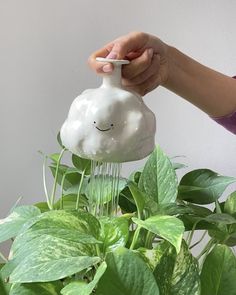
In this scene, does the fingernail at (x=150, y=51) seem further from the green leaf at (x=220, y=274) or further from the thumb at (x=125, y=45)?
the green leaf at (x=220, y=274)

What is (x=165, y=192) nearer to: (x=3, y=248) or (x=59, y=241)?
(x=59, y=241)

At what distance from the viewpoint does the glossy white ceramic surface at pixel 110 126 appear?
512 millimetres

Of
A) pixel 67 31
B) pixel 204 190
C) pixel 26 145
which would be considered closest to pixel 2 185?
pixel 26 145

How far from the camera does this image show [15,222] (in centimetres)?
62

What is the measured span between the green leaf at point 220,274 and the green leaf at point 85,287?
0.14m

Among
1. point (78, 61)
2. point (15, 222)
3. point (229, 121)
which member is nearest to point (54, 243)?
point (15, 222)

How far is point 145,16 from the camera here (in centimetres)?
115

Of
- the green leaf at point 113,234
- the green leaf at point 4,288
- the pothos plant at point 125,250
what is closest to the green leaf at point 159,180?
the pothos plant at point 125,250

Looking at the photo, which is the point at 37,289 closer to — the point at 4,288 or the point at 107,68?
the point at 4,288

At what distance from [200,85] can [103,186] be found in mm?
270

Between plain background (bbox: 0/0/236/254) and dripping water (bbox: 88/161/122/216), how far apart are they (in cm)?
55

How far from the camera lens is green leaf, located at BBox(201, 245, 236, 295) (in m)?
0.53

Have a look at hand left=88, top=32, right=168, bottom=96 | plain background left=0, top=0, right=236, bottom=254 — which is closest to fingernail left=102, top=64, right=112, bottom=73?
hand left=88, top=32, right=168, bottom=96

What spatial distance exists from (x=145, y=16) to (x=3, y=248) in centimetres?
67
